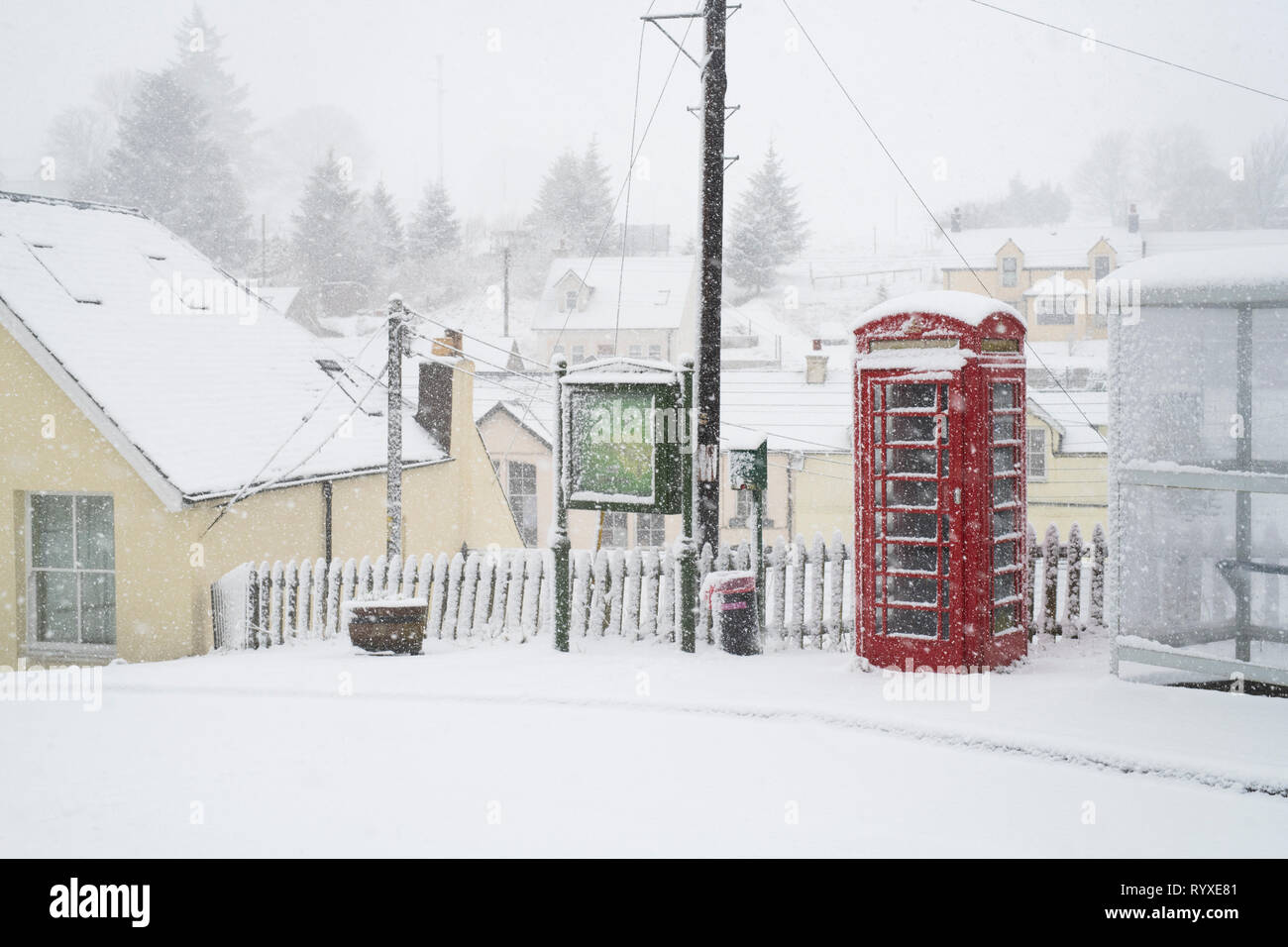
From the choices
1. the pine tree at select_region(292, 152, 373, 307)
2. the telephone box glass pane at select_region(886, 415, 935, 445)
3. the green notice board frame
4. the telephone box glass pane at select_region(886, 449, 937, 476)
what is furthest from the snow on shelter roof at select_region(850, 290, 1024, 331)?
the pine tree at select_region(292, 152, 373, 307)

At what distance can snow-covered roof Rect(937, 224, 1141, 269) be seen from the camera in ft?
198

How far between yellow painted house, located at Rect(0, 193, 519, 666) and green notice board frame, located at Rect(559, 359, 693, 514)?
531 cm

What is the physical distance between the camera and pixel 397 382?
15.2 meters

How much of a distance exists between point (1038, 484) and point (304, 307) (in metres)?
46.0

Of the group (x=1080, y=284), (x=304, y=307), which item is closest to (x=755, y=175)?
(x=1080, y=284)

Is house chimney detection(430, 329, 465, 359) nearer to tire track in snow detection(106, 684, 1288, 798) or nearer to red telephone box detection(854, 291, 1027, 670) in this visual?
tire track in snow detection(106, 684, 1288, 798)

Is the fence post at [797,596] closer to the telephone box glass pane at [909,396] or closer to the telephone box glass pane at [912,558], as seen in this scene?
the telephone box glass pane at [912,558]

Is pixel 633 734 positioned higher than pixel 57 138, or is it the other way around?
pixel 57 138

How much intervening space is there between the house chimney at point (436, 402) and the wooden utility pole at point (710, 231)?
11.3 meters

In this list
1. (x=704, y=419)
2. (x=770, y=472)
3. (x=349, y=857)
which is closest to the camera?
(x=349, y=857)

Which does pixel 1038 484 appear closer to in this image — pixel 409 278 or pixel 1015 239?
pixel 1015 239

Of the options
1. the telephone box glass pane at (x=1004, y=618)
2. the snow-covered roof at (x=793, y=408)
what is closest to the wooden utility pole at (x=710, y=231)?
the telephone box glass pane at (x=1004, y=618)

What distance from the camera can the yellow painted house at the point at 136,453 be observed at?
13.3m

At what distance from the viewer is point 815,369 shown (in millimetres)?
35531
